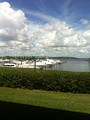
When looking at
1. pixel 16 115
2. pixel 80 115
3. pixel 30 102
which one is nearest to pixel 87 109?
pixel 80 115

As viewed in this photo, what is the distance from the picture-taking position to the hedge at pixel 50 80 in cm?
761

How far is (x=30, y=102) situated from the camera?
17.8ft

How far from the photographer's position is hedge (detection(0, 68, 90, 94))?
300 inches

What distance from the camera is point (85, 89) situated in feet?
25.0

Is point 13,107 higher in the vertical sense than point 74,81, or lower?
lower

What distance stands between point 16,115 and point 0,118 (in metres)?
0.54

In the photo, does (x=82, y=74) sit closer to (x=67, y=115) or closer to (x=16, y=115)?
(x=67, y=115)

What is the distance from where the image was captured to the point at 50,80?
783cm

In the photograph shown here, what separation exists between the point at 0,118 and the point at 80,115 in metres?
2.85

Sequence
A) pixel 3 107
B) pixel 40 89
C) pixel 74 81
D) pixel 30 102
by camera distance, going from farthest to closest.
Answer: pixel 40 89 < pixel 74 81 < pixel 30 102 < pixel 3 107

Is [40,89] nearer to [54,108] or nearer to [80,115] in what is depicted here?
[54,108]

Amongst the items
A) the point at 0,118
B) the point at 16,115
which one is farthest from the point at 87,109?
the point at 0,118

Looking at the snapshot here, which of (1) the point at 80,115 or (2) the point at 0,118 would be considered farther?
(1) the point at 80,115

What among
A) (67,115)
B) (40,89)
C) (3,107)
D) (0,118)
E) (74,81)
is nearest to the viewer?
(0,118)
